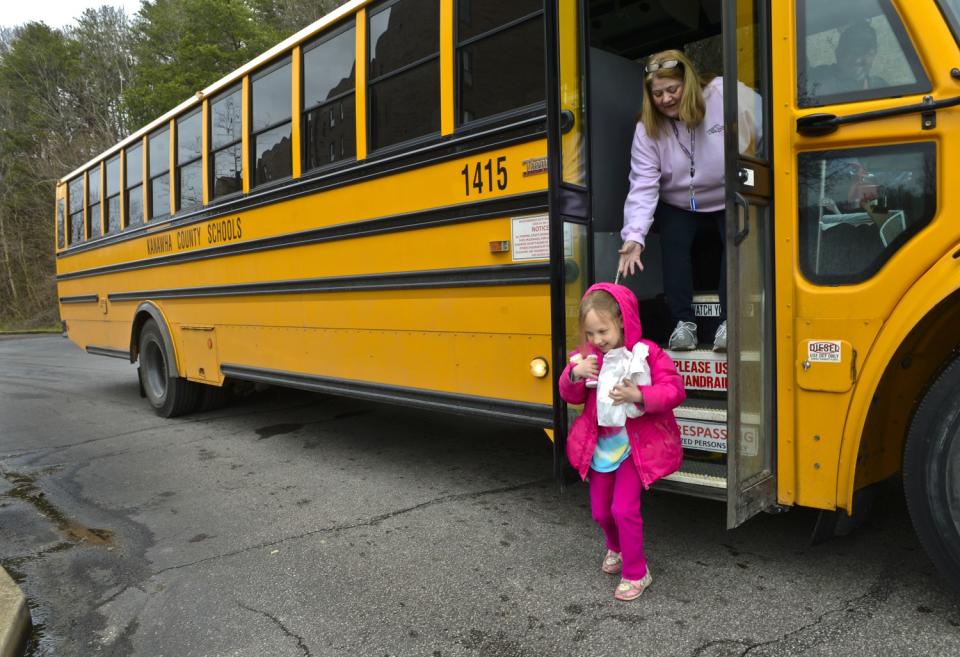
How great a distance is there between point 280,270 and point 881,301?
3534mm

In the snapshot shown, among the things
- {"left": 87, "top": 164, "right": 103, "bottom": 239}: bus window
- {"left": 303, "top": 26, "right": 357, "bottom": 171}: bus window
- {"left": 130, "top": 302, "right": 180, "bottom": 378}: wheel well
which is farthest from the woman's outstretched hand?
{"left": 87, "top": 164, "right": 103, "bottom": 239}: bus window

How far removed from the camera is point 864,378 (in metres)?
2.09

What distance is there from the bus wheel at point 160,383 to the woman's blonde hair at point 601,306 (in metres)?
4.59

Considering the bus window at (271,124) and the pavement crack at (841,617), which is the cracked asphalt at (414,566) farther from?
the bus window at (271,124)

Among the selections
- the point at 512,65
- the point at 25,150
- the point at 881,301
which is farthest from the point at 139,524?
the point at 25,150

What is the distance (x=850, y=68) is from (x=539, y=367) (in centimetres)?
157

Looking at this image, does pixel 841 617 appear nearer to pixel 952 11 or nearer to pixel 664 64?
pixel 952 11

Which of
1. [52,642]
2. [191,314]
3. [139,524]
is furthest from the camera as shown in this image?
[191,314]

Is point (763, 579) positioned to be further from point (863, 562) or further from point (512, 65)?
point (512, 65)

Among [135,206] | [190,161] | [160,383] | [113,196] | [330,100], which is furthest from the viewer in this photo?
[113,196]

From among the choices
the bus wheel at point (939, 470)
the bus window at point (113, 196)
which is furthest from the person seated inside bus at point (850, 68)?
the bus window at point (113, 196)

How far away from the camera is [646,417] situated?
2391 mm

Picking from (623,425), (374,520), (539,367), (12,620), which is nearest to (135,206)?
(374,520)

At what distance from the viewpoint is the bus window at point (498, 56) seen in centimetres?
297
